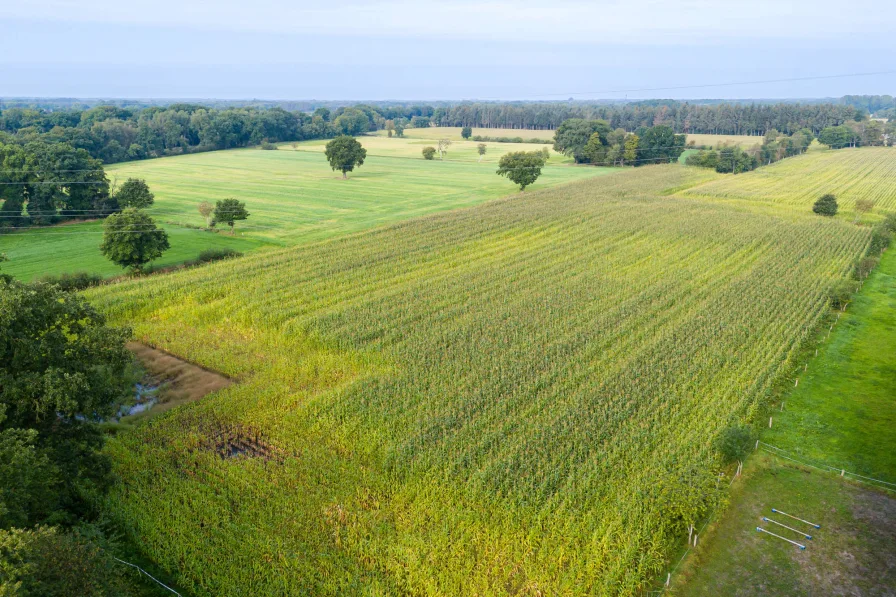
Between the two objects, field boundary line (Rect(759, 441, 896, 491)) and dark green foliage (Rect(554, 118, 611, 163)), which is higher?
dark green foliage (Rect(554, 118, 611, 163))

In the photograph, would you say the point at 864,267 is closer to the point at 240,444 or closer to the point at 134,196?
the point at 240,444

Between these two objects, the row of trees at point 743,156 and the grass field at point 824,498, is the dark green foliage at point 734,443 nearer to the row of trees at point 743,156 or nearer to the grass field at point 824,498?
the grass field at point 824,498

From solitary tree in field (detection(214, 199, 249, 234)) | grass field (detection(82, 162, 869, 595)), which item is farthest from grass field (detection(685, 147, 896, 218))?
solitary tree in field (detection(214, 199, 249, 234))

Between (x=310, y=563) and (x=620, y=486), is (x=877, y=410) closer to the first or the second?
(x=620, y=486)

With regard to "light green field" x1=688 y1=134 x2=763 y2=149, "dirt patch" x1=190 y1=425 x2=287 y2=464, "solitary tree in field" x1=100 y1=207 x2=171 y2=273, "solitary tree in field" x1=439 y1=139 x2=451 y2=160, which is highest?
"light green field" x1=688 y1=134 x2=763 y2=149

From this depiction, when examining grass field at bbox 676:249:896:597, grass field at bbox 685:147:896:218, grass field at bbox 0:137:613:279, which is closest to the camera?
grass field at bbox 676:249:896:597

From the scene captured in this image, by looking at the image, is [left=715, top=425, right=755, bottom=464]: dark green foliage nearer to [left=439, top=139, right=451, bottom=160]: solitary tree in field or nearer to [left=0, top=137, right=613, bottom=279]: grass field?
[left=0, top=137, right=613, bottom=279]: grass field

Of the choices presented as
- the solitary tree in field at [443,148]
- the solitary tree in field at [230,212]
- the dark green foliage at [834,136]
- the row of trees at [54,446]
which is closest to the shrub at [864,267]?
the row of trees at [54,446]
